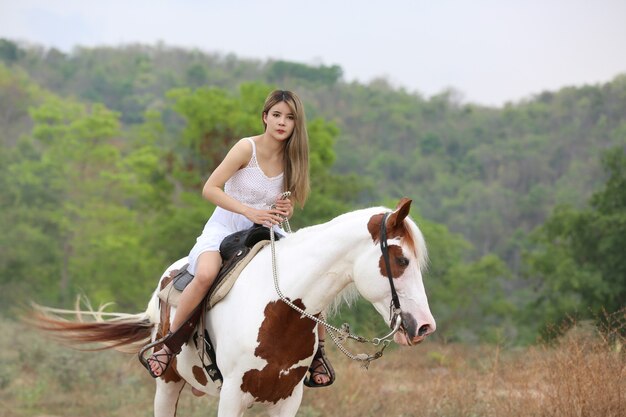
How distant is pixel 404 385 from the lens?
406 inches

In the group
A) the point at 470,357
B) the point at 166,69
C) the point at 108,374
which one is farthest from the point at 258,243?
the point at 166,69

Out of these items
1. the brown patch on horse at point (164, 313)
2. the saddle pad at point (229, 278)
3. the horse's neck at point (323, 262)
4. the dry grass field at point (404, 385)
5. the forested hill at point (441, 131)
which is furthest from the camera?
the forested hill at point (441, 131)

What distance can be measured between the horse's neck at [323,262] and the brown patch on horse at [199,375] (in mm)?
1069

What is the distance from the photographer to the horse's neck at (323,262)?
4.65 meters

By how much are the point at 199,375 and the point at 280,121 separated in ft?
5.86

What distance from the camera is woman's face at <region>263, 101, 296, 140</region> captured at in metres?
5.14

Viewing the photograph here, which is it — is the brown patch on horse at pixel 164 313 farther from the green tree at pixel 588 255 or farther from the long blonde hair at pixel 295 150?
the green tree at pixel 588 255

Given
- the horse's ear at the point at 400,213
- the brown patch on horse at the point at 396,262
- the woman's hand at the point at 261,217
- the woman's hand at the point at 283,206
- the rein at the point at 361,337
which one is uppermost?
the horse's ear at the point at 400,213

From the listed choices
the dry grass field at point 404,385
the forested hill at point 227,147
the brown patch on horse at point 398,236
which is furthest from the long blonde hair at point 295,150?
the forested hill at point 227,147

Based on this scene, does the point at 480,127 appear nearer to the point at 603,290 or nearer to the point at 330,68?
the point at 330,68

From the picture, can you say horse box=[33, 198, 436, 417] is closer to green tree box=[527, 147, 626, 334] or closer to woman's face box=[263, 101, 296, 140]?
woman's face box=[263, 101, 296, 140]

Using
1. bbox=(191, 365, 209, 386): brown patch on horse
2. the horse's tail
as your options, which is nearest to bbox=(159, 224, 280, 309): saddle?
bbox=(191, 365, 209, 386): brown patch on horse

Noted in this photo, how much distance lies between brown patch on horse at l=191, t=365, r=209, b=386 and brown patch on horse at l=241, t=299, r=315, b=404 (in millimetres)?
687

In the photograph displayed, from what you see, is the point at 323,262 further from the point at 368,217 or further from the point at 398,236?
the point at 398,236
